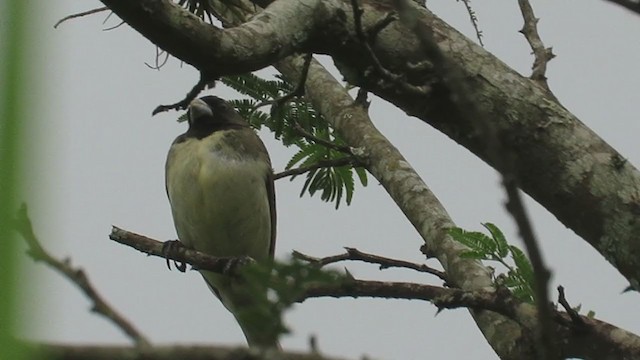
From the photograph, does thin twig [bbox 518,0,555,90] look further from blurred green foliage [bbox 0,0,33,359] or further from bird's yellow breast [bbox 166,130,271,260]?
blurred green foliage [bbox 0,0,33,359]

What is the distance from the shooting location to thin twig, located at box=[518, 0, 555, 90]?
3039mm

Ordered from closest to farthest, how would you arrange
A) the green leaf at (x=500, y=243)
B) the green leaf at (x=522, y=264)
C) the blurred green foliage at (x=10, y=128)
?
the blurred green foliage at (x=10, y=128)
the green leaf at (x=522, y=264)
the green leaf at (x=500, y=243)

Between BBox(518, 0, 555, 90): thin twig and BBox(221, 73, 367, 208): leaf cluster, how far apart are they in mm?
1492

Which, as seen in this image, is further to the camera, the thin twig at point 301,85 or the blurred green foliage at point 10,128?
the thin twig at point 301,85

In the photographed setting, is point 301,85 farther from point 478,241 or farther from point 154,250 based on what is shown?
point 478,241

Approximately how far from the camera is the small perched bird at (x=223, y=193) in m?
5.14

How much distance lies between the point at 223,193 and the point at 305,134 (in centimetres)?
76

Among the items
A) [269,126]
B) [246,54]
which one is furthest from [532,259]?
[269,126]

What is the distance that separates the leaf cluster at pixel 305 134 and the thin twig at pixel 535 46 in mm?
1492

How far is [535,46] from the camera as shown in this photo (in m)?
3.28

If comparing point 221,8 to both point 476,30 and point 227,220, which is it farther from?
point 476,30

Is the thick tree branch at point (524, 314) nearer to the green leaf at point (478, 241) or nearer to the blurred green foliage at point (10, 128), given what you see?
the green leaf at point (478, 241)

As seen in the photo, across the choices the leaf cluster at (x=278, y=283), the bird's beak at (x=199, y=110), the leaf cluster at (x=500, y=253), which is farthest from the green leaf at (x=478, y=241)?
the bird's beak at (x=199, y=110)

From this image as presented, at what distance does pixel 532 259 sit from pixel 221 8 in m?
4.55
